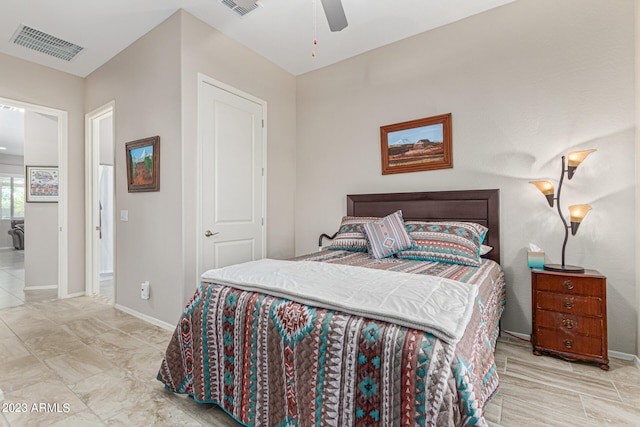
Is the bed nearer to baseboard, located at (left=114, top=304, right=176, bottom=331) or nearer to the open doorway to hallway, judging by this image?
baseboard, located at (left=114, top=304, right=176, bottom=331)

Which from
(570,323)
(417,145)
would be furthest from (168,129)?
(570,323)

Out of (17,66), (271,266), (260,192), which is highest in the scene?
(17,66)

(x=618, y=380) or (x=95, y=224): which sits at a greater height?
(x=95, y=224)

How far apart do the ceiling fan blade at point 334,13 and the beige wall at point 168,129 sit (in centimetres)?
147

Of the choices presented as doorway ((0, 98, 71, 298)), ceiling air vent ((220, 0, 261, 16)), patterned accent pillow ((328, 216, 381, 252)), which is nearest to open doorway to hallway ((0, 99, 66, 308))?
doorway ((0, 98, 71, 298))

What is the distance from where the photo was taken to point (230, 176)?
10.5 ft

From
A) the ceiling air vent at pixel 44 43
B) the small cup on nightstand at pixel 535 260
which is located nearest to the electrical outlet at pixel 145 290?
the ceiling air vent at pixel 44 43

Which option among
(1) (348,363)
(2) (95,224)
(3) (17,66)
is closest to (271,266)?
(1) (348,363)

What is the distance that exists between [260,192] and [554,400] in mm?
3066

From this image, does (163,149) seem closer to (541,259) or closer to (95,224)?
(95,224)

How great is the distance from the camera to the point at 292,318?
4.40 feet

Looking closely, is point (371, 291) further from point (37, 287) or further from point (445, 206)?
point (37, 287)

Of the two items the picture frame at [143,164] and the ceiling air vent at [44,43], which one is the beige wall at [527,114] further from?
the ceiling air vent at [44,43]

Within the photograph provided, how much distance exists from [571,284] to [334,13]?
248 cm
